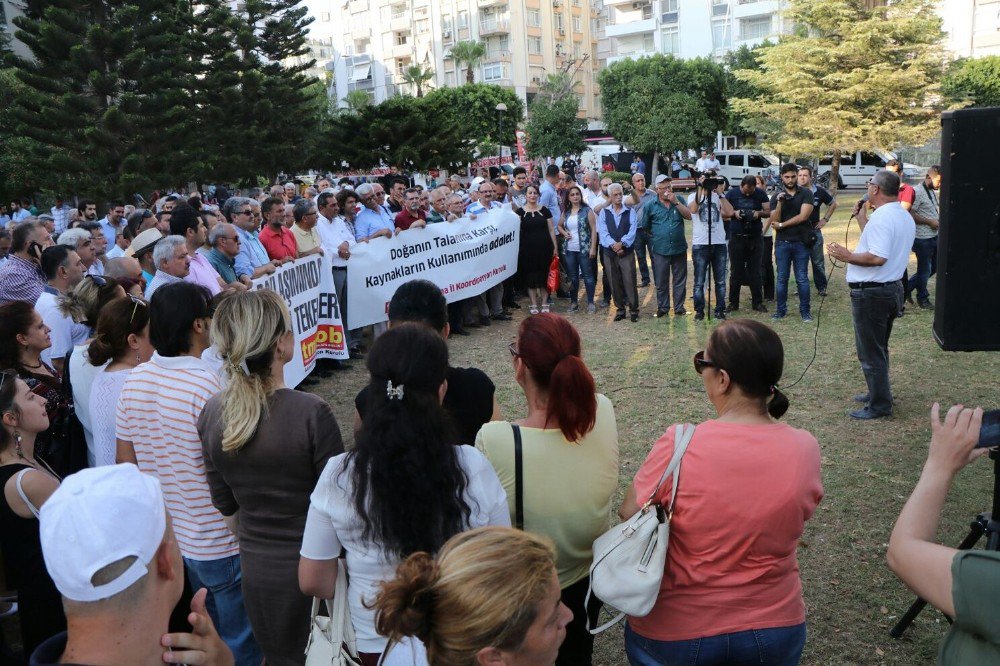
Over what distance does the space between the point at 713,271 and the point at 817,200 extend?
1.59m

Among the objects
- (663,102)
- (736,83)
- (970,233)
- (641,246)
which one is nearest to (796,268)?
(641,246)

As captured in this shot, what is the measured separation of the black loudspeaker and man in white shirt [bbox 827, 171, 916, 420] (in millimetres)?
3125

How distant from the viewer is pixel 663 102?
45000 mm

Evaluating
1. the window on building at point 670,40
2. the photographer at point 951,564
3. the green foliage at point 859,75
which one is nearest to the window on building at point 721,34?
the window on building at point 670,40

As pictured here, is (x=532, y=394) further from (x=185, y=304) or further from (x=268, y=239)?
(x=268, y=239)

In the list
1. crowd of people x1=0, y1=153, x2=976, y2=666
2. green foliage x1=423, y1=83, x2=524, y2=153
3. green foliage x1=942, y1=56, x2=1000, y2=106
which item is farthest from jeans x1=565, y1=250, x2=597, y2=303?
green foliage x1=423, y1=83, x2=524, y2=153

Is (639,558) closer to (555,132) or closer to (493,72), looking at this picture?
(555,132)

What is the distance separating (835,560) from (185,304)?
3511 millimetres

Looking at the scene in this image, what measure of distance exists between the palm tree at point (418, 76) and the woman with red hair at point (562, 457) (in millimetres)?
73537

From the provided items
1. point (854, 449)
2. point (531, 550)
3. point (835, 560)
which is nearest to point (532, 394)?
point (531, 550)

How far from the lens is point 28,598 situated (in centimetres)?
262

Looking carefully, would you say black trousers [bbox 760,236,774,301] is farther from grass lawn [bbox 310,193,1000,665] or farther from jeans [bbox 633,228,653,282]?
jeans [bbox 633,228,653,282]

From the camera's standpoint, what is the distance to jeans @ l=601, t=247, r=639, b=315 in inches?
403

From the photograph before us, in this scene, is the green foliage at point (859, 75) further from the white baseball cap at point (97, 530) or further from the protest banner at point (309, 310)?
the white baseball cap at point (97, 530)
